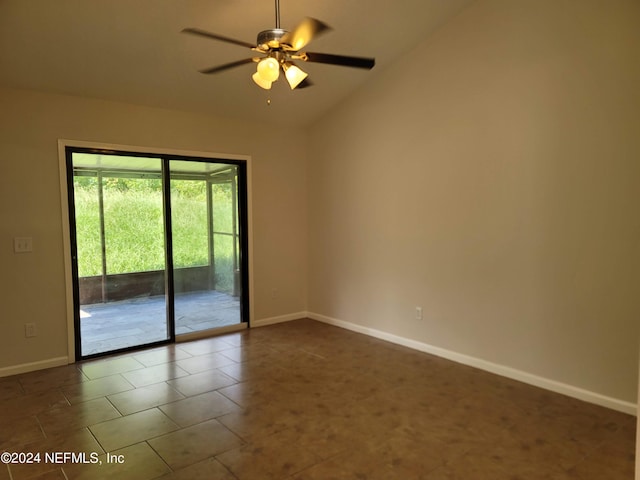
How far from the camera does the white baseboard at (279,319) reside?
5207 mm

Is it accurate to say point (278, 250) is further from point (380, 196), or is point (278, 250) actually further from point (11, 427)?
point (11, 427)

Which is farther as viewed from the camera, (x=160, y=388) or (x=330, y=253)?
(x=330, y=253)

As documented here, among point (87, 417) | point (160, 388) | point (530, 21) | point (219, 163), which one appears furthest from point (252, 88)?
point (87, 417)

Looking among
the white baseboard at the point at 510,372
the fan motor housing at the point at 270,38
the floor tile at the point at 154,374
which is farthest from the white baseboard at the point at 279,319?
the fan motor housing at the point at 270,38

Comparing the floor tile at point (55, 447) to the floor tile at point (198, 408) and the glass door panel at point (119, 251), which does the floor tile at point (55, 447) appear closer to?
the floor tile at point (198, 408)

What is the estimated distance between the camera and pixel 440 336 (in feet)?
13.3

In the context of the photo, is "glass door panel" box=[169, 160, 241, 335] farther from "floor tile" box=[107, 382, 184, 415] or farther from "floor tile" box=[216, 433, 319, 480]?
"floor tile" box=[216, 433, 319, 480]

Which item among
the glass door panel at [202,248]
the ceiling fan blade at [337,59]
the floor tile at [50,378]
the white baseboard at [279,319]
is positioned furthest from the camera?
the white baseboard at [279,319]

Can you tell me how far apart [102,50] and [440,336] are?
3769 millimetres

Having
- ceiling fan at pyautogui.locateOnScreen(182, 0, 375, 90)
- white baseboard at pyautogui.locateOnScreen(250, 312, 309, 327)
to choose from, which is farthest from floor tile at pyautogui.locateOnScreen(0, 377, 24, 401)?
ceiling fan at pyautogui.locateOnScreen(182, 0, 375, 90)

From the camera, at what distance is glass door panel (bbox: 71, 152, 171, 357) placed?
13.5ft

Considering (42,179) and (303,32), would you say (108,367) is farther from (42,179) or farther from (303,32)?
(303,32)

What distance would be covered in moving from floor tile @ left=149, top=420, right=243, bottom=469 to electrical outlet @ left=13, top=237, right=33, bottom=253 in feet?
7.17

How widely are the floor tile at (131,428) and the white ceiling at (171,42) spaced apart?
2741mm
